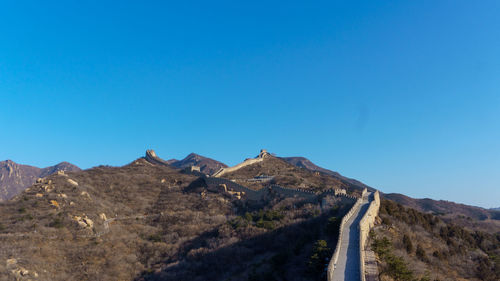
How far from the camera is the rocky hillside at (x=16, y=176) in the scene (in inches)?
4452

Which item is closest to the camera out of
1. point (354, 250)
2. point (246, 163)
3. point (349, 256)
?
point (349, 256)

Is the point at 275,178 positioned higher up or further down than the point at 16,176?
further down

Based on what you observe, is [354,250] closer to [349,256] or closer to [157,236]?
[349,256]

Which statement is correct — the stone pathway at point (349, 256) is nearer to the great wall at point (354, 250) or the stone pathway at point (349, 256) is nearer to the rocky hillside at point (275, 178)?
the great wall at point (354, 250)

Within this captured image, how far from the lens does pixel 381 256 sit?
17.6 metres

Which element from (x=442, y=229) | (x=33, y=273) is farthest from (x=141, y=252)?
(x=442, y=229)

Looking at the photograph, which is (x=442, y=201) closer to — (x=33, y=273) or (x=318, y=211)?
(x=318, y=211)

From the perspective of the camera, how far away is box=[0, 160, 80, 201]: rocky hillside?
113088mm

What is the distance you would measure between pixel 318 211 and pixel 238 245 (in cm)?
916

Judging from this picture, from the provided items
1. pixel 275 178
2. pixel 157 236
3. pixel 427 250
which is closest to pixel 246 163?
pixel 275 178

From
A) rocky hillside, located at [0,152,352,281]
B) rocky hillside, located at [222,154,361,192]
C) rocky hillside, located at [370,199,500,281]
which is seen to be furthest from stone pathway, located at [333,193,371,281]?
rocky hillside, located at [222,154,361,192]

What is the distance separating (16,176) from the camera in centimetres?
12425

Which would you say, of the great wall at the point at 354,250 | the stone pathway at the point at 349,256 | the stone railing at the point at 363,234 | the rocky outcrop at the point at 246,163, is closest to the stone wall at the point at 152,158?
the rocky outcrop at the point at 246,163

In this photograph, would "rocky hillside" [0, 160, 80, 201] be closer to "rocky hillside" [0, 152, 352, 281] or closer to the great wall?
"rocky hillside" [0, 152, 352, 281]
